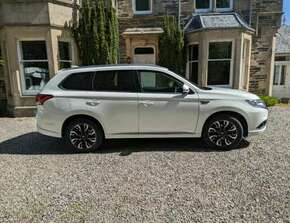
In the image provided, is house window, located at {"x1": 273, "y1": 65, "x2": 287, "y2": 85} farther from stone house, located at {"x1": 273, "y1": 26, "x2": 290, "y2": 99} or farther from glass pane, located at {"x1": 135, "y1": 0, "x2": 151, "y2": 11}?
glass pane, located at {"x1": 135, "y1": 0, "x2": 151, "y2": 11}

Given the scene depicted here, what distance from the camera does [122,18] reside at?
11.0 metres

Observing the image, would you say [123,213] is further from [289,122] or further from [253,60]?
[253,60]

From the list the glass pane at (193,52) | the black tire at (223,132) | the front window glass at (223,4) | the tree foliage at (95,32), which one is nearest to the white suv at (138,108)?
the black tire at (223,132)

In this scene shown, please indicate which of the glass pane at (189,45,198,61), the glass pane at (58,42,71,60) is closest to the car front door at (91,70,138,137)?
the glass pane at (58,42,71,60)

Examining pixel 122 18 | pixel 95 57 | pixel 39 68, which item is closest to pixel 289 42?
pixel 122 18

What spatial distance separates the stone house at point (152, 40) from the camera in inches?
343

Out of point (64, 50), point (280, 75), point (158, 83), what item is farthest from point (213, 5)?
point (158, 83)

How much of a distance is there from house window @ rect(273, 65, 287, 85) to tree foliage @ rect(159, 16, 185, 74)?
7.14 meters

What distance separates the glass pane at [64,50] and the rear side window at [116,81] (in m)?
5.09

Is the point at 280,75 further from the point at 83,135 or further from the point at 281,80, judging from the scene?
the point at 83,135

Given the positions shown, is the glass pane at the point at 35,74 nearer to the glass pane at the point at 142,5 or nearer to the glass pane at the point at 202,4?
the glass pane at the point at 142,5

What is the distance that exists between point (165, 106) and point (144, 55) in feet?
21.4

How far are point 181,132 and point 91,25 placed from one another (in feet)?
21.5

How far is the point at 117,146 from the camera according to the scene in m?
5.61
